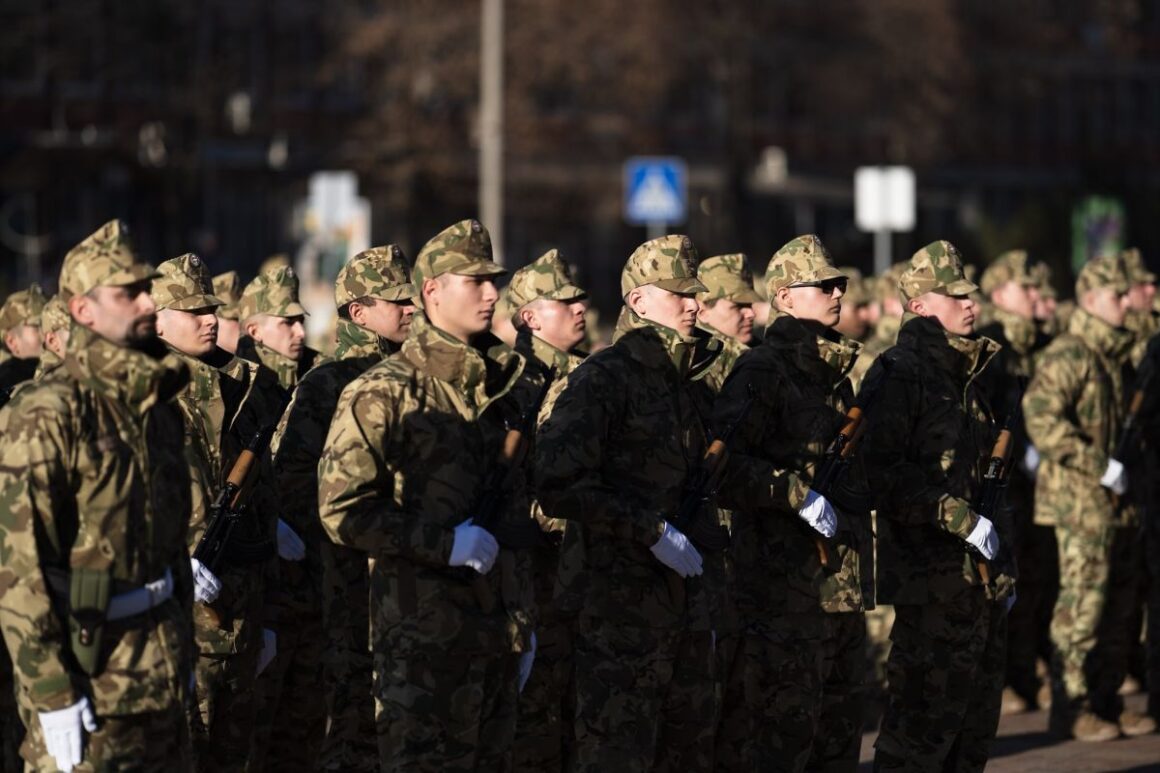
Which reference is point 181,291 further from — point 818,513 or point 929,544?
point 929,544

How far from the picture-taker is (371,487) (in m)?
7.55

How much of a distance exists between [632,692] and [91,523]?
2.40 metres

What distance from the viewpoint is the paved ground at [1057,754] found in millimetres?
11562

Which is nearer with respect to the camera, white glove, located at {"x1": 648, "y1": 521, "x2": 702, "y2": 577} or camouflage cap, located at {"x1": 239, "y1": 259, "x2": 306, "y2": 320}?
white glove, located at {"x1": 648, "y1": 521, "x2": 702, "y2": 577}

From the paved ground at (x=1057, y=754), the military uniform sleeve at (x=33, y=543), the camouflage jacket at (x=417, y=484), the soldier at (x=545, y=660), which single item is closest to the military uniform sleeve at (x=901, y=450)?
the soldier at (x=545, y=660)

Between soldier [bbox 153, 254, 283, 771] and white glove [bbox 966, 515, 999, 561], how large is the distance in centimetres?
259

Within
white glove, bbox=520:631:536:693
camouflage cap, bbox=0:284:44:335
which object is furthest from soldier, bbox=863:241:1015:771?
camouflage cap, bbox=0:284:44:335

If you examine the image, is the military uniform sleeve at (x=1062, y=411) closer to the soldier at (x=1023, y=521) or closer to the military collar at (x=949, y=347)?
the soldier at (x=1023, y=521)

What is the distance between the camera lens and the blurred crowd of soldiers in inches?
270

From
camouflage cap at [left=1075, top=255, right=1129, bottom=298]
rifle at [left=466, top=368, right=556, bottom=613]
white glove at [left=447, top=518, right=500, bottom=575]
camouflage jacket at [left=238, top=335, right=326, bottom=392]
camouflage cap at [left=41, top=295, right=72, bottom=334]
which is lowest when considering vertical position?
white glove at [left=447, top=518, right=500, bottom=575]

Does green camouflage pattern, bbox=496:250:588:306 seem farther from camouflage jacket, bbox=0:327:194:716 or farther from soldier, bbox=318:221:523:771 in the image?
camouflage jacket, bbox=0:327:194:716

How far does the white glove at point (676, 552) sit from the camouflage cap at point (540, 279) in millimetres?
1727

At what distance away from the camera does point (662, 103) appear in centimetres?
5528

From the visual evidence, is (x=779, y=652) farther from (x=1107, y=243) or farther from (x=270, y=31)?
(x=270, y=31)
